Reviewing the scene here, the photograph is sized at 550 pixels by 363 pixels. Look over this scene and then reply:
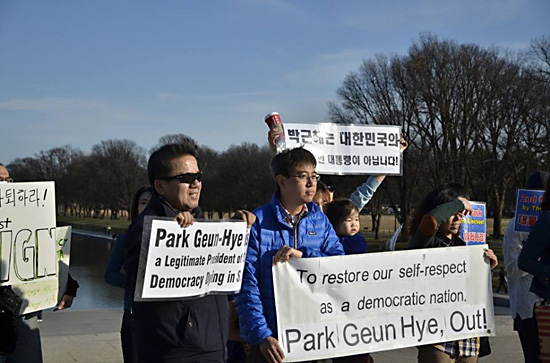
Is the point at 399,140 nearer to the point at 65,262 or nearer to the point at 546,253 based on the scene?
the point at 546,253

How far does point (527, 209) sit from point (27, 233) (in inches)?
154

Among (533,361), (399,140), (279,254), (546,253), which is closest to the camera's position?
(279,254)

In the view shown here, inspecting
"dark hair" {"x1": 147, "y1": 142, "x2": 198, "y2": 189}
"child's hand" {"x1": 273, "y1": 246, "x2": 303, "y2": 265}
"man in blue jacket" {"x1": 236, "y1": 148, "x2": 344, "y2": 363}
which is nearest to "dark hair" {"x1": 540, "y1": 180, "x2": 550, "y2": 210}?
"man in blue jacket" {"x1": 236, "y1": 148, "x2": 344, "y2": 363}

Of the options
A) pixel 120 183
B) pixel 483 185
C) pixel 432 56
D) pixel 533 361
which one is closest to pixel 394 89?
pixel 432 56

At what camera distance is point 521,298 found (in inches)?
220

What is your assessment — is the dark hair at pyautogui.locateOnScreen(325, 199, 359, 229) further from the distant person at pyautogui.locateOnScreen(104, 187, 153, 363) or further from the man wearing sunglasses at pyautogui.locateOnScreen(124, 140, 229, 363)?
the man wearing sunglasses at pyautogui.locateOnScreen(124, 140, 229, 363)

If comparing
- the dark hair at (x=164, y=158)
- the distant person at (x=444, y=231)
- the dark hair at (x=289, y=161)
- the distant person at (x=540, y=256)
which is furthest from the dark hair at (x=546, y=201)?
the dark hair at (x=164, y=158)

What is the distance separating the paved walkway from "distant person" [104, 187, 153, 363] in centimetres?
282

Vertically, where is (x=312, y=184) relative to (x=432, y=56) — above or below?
below

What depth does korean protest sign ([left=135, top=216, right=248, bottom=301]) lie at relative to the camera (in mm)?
3676

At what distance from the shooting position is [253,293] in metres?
4.05

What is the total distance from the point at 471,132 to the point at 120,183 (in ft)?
198

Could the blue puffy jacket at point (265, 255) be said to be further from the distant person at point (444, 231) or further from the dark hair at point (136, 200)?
the dark hair at point (136, 200)

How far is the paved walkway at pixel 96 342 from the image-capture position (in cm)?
819
